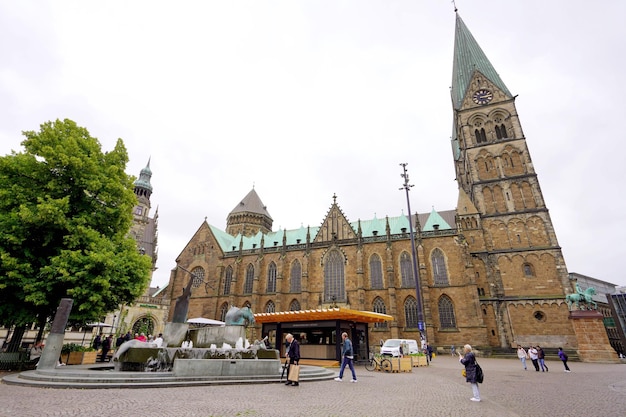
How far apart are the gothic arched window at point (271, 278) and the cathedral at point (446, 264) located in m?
0.14

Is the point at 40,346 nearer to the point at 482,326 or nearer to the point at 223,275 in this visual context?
the point at 223,275

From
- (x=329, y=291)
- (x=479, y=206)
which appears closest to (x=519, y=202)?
(x=479, y=206)

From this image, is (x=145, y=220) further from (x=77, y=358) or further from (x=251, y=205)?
(x=77, y=358)

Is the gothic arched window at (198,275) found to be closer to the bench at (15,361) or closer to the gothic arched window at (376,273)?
the gothic arched window at (376,273)

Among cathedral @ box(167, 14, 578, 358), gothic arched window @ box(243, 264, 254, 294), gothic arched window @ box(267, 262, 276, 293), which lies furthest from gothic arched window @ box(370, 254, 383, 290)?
gothic arched window @ box(243, 264, 254, 294)

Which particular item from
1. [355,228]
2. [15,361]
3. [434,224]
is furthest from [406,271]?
[15,361]

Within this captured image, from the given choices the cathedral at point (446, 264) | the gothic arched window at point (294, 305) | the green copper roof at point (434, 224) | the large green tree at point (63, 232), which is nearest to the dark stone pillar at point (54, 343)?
the large green tree at point (63, 232)

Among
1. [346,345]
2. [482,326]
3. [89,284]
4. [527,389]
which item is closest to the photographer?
[527,389]

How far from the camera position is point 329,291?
39.0 m

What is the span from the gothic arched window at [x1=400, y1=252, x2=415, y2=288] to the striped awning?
14.6 metres

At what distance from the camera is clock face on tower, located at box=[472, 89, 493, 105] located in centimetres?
Answer: 4518

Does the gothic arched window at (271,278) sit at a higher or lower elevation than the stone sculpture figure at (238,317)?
higher

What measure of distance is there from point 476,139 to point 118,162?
43483mm

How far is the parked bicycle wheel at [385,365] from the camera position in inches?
693
